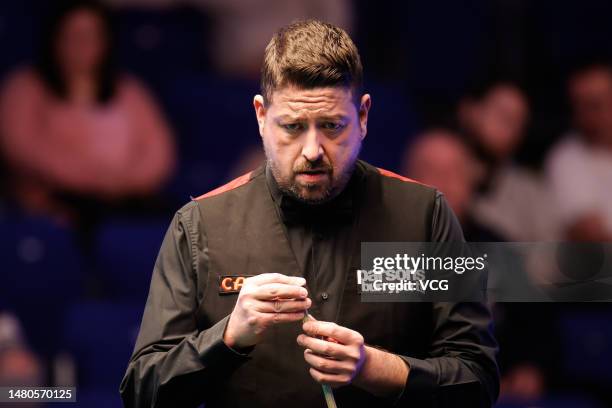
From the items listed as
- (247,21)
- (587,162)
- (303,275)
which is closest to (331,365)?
(303,275)

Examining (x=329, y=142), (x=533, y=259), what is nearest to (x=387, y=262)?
(x=329, y=142)

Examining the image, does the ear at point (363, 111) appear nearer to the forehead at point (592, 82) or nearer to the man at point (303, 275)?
the man at point (303, 275)

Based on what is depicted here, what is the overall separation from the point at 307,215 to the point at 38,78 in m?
2.04

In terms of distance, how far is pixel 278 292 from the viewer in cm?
180

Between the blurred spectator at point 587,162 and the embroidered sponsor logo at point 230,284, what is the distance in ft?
7.70

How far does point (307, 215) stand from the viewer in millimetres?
2145

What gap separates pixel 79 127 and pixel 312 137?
204cm

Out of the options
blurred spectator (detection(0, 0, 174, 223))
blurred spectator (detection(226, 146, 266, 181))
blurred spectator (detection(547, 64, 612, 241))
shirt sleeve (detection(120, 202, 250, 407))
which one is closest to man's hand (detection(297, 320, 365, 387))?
shirt sleeve (detection(120, 202, 250, 407))

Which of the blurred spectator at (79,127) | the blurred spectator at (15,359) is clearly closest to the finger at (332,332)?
the blurred spectator at (15,359)

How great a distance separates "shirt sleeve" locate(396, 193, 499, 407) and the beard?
245mm

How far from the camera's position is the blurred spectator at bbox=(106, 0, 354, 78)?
4.03 m

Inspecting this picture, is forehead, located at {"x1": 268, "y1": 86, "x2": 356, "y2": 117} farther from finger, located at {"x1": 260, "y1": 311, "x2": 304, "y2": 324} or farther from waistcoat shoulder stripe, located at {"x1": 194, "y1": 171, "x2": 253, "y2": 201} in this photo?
finger, located at {"x1": 260, "y1": 311, "x2": 304, "y2": 324}

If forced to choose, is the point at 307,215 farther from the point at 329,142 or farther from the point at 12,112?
the point at 12,112

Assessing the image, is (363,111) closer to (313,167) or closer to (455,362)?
(313,167)
